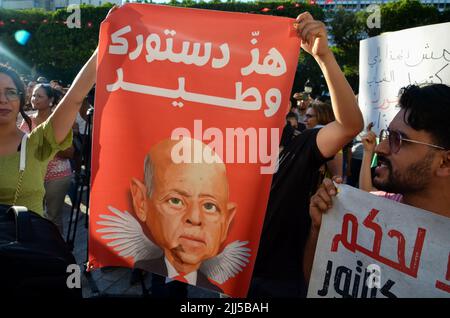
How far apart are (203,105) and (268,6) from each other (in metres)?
22.9

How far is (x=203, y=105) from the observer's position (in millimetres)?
1573

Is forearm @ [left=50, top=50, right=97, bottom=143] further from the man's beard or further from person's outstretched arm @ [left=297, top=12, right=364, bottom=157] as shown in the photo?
the man's beard

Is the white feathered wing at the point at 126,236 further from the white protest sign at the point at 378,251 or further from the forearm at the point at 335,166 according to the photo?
the forearm at the point at 335,166

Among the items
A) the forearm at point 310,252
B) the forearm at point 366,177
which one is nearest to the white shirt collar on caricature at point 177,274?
the forearm at point 310,252

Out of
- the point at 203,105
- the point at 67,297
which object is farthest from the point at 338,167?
the point at 67,297

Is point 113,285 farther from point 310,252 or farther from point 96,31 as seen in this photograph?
point 96,31

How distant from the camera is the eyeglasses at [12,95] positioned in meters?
1.84

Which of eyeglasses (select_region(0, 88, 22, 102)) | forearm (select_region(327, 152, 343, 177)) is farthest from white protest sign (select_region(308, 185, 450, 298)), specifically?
eyeglasses (select_region(0, 88, 22, 102))

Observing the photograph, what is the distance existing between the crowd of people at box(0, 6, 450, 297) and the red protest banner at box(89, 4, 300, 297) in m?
0.09

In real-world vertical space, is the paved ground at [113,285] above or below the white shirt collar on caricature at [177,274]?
below

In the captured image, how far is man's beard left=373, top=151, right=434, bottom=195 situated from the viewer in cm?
132

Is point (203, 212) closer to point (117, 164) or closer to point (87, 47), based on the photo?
point (117, 164)

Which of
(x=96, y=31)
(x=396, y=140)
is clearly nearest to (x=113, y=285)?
(x=396, y=140)

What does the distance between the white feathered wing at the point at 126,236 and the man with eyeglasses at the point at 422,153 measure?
100cm
